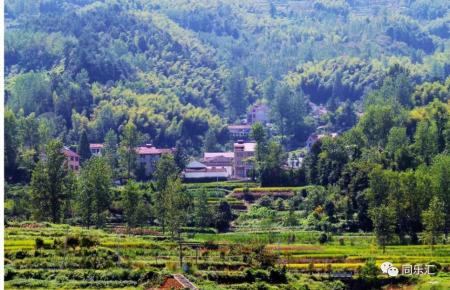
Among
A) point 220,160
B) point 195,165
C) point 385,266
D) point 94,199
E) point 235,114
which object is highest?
point 235,114

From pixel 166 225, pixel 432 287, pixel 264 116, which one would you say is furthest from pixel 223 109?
pixel 432 287

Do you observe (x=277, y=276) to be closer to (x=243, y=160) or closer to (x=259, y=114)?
(x=243, y=160)

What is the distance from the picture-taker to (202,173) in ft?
274

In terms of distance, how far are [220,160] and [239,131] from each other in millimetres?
13060

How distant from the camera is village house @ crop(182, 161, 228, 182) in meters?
82.4

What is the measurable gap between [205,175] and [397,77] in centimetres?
1838

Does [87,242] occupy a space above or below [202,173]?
below

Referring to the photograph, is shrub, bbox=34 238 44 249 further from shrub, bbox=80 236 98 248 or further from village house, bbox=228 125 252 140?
village house, bbox=228 125 252 140

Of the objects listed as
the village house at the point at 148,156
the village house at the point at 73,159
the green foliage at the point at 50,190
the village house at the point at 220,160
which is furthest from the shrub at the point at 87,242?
the village house at the point at 220,160
